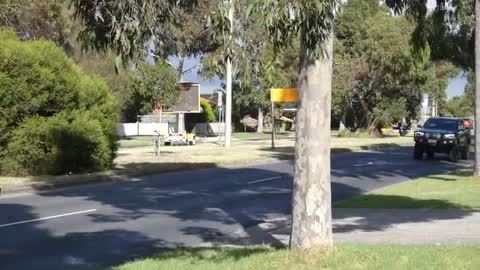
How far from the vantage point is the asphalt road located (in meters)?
10.0

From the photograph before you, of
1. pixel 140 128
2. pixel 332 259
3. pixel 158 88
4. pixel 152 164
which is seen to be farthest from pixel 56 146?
pixel 140 128

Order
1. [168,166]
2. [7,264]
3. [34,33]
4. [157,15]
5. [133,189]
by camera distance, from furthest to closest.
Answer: [34,33] → [168,166] → [133,189] → [7,264] → [157,15]

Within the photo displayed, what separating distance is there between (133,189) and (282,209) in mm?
5472

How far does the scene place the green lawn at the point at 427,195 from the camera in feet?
47.7

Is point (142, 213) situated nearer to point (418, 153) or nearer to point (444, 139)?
point (444, 139)

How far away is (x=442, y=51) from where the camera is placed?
3203cm

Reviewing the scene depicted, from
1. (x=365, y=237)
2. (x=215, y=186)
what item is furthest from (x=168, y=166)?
(x=365, y=237)

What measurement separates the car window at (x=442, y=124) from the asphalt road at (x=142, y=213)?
28.8 feet

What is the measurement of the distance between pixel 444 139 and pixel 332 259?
24.8 meters

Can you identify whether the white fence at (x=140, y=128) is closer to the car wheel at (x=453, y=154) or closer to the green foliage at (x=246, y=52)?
the car wheel at (x=453, y=154)

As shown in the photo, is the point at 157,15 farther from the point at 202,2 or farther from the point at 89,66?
the point at 89,66

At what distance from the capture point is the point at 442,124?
32.7 m

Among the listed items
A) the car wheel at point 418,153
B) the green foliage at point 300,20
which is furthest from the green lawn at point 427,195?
the car wheel at point 418,153

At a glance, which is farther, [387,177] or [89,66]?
[89,66]
